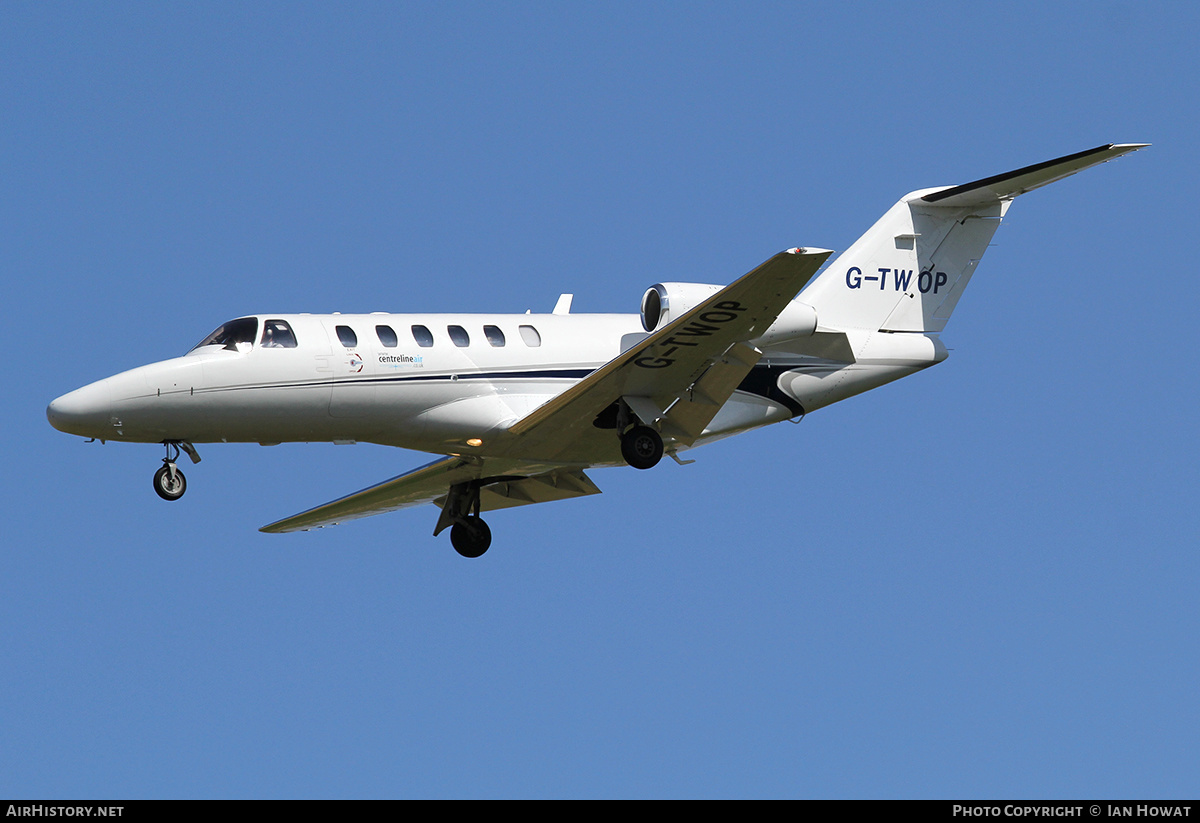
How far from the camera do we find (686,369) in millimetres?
18766

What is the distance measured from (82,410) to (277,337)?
244 centimetres

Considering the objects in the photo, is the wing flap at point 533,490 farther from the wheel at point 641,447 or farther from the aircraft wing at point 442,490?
the wheel at point 641,447

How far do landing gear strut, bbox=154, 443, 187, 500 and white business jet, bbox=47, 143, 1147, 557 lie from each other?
2 centimetres

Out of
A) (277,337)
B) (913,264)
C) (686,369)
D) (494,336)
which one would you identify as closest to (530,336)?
(494,336)

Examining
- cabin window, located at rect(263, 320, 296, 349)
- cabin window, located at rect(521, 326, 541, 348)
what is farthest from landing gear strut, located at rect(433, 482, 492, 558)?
cabin window, located at rect(263, 320, 296, 349)

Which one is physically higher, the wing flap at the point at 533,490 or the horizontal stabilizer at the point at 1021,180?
the horizontal stabilizer at the point at 1021,180

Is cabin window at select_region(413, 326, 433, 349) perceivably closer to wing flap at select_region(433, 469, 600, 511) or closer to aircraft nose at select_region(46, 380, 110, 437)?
wing flap at select_region(433, 469, 600, 511)

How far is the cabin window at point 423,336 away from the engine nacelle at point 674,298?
2854 millimetres

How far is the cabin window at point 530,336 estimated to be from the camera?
19719 millimetres

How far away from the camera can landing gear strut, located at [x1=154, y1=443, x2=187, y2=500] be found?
59.5 ft

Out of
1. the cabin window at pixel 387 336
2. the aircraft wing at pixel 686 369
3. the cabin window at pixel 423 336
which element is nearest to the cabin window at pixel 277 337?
the cabin window at pixel 387 336

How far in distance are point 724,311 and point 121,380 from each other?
7.26 metres
